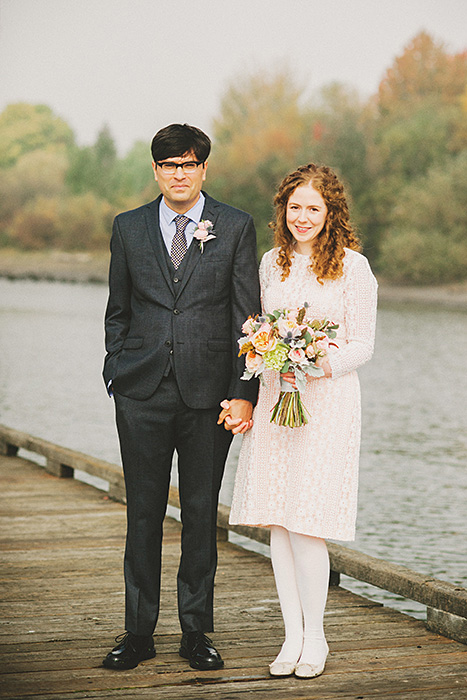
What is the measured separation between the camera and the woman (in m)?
3.33

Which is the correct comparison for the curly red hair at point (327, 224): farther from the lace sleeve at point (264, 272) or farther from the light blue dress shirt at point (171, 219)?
the light blue dress shirt at point (171, 219)

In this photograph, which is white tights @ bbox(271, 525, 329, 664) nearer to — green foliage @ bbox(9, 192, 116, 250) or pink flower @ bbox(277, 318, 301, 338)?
pink flower @ bbox(277, 318, 301, 338)

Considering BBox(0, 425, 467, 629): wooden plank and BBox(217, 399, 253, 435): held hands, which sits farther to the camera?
BBox(0, 425, 467, 629): wooden plank

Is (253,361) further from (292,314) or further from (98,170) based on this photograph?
(98,170)

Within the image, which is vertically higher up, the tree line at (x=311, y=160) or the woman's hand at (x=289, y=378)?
the tree line at (x=311, y=160)

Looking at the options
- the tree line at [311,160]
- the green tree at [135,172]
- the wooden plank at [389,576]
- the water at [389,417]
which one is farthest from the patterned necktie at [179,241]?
the green tree at [135,172]

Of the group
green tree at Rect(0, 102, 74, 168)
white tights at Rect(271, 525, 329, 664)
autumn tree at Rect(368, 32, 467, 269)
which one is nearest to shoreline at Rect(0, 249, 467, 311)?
autumn tree at Rect(368, 32, 467, 269)

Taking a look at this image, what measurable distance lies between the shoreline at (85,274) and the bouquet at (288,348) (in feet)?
133

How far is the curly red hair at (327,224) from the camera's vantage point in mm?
3340

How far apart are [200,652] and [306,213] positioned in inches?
57.3

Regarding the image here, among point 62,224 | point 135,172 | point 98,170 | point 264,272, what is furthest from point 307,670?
point 98,170

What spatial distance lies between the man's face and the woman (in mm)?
272

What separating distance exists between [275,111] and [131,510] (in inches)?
2216

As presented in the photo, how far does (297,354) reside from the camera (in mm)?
3199
